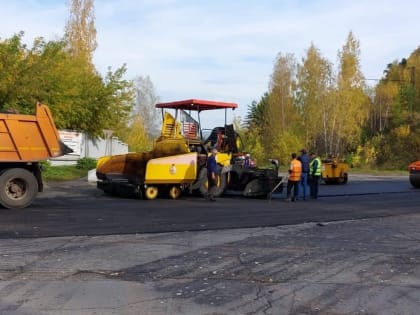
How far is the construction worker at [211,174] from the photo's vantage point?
18.0 metres

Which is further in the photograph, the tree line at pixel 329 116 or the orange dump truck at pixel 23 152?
the tree line at pixel 329 116

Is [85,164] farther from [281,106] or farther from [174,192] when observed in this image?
[281,106]

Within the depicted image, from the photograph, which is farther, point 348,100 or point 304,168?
point 348,100

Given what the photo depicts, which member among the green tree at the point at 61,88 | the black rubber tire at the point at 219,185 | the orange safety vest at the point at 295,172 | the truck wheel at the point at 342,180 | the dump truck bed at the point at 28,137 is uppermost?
the green tree at the point at 61,88

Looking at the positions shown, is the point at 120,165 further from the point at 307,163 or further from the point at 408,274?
the point at 408,274

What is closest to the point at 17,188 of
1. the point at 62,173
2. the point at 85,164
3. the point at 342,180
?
the point at 62,173

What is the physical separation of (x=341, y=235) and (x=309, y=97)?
48555 millimetres

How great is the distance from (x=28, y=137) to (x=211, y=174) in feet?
17.4

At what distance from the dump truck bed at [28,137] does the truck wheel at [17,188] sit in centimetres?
37

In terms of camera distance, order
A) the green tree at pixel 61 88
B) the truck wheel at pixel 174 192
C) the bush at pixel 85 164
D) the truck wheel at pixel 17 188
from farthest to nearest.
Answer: the bush at pixel 85 164, the green tree at pixel 61 88, the truck wheel at pixel 174 192, the truck wheel at pixel 17 188

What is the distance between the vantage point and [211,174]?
18.2 m

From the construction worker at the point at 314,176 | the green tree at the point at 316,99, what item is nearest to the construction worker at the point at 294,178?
the construction worker at the point at 314,176

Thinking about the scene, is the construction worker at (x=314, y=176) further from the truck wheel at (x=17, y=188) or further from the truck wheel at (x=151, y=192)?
the truck wheel at (x=17, y=188)

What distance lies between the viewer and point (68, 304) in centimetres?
606
